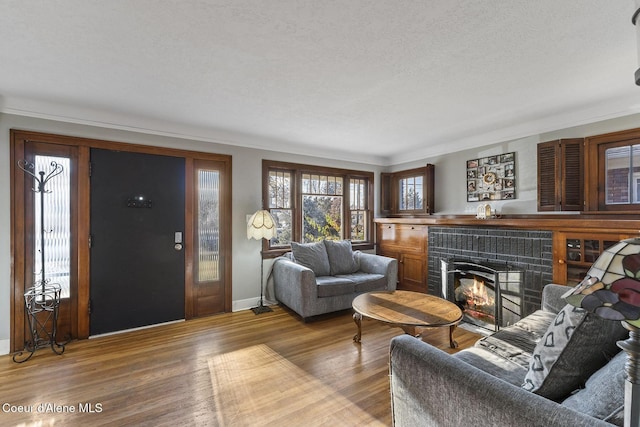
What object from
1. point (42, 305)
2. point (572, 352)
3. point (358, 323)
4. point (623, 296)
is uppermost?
point (623, 296)

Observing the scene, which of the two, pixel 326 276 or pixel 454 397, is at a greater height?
pixel 454 397

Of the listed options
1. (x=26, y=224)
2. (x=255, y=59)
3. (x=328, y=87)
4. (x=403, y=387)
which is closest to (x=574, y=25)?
(x=328, y=87)

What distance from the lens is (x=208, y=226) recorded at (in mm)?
3795

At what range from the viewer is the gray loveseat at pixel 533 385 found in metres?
0.88

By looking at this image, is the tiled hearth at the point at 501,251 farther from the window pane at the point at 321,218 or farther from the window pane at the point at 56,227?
the window pane at the point at 56,227

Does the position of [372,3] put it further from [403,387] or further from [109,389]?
[109,389]

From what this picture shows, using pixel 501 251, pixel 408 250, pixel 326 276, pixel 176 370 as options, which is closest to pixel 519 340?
pixel 501 251

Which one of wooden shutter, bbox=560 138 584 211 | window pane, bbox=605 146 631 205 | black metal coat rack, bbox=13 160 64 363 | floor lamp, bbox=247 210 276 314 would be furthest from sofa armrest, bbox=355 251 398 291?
black metal coat rack, bbox=13 160 64 363

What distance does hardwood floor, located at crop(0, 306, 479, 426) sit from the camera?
1886 millimetres

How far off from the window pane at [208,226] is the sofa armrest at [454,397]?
308 centimetres

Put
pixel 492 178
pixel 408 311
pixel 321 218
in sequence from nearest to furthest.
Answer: pixel 408 311
pixel 492 178
pixel 321 218

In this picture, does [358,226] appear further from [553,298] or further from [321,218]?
[553,298]

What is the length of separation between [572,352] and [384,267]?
116 inches

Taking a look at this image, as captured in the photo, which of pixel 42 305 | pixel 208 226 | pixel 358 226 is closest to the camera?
pixel 42 305
